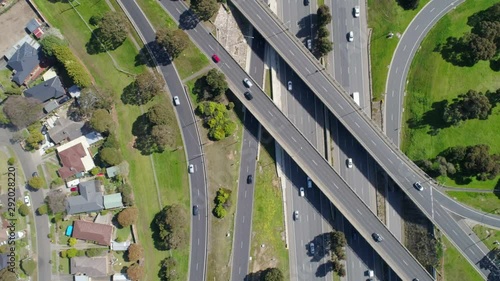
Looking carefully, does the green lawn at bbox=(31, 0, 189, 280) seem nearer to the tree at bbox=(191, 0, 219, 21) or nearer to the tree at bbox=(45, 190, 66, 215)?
the tree at bbox=(45, 190, 66, 215)

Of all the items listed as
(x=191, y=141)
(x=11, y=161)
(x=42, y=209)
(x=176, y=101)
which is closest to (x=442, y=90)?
(x=191, y=141)

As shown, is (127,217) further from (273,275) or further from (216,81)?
(216,81)

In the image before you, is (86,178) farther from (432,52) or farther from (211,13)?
(432,52)

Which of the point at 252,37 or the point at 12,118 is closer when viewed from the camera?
the point at 12,118

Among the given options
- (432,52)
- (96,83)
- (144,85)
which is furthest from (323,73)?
(96,83)

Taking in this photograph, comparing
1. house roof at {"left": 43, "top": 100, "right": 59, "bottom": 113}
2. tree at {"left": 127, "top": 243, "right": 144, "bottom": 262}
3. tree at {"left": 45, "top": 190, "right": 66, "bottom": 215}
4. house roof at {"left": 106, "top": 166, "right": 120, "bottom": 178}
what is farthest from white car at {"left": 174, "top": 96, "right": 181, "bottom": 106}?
tree at {"left": 127, "top": 243, "right": 144, "bottom": 262}

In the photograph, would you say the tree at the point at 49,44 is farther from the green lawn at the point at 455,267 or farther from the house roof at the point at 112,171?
the green lawn at the point at 455,267

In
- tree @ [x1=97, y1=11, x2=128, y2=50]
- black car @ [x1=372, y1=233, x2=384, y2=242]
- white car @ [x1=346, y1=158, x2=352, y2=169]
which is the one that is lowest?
black car @ [x1=372, y1=233, x2=384, y2=242]

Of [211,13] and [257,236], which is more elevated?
[211,13]
